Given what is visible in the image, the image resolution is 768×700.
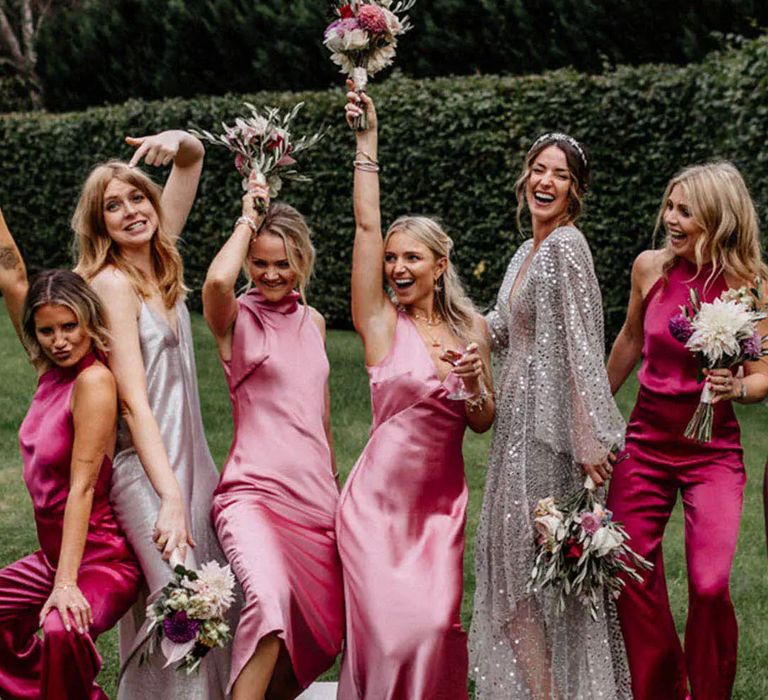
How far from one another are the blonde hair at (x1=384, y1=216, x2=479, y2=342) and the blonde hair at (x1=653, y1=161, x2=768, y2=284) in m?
0.95

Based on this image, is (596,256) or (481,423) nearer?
(481,423)

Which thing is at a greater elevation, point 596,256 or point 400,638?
point 596,256

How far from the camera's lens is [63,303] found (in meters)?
4.48

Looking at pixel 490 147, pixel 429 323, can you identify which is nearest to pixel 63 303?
pixel 429 323

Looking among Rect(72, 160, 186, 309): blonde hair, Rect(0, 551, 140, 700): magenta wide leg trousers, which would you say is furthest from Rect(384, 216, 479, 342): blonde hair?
Rect(0, 551, 140, 700): magenta wide leg trousers

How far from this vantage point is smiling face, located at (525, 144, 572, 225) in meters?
5.05

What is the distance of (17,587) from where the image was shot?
4.52 meters

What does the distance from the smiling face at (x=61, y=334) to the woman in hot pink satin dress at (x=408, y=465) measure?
1.05m

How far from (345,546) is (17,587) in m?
1.19

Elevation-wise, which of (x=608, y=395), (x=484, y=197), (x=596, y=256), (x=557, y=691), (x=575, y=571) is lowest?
(x=557, y=691)

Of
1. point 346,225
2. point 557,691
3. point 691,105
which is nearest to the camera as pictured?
point 557,691

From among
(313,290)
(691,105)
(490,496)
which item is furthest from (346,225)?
(490,496)

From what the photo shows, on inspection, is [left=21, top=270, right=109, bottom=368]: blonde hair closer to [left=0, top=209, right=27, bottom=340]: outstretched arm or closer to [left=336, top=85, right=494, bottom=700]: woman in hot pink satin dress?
[left=0, top=209, right=27, bottom=340]: outstretched arm

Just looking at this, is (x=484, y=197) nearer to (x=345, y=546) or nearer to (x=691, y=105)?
(x=691, y=105)
